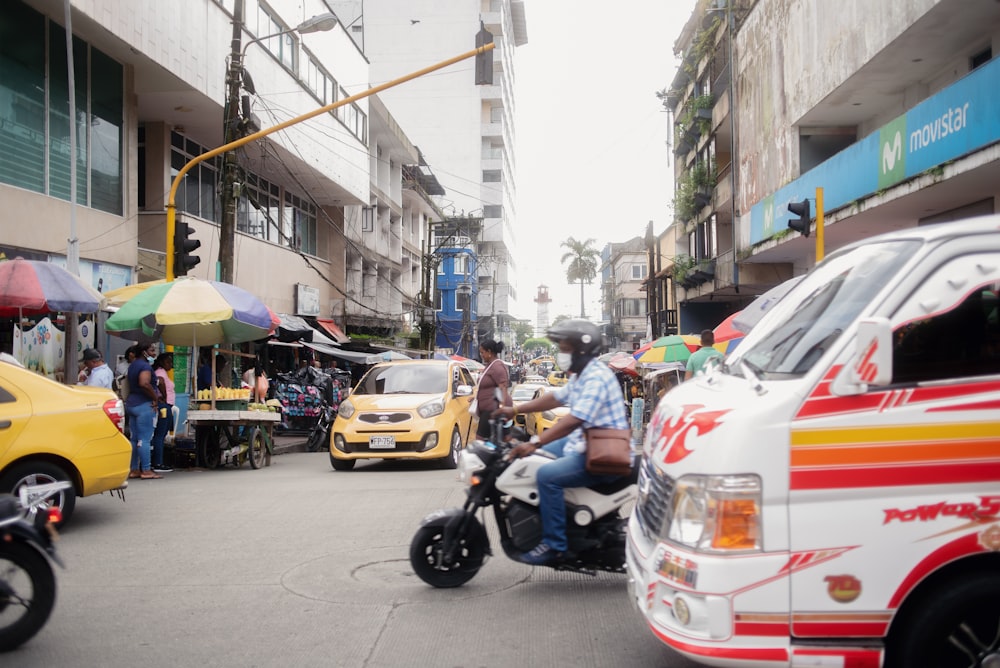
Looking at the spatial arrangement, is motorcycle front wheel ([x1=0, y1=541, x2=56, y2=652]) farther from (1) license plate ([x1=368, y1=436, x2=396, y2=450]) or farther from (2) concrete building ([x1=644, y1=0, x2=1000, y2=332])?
(2) concrete building ([x1=644, y1=0, x2=1000, y2=332])

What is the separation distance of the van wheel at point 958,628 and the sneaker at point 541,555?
2.53 m

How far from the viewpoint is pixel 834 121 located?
20.7 meters

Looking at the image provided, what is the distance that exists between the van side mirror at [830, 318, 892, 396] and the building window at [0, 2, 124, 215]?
14.9m

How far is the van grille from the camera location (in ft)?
12.7

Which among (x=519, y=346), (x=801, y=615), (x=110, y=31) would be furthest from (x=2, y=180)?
(x=519, y=346)

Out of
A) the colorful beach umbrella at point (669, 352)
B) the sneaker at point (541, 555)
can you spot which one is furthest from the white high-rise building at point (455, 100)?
the sneaker at point (541, 555)

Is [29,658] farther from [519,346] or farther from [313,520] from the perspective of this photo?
[519,346]

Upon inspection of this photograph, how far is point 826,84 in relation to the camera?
1853 cm

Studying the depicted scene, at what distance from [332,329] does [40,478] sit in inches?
980

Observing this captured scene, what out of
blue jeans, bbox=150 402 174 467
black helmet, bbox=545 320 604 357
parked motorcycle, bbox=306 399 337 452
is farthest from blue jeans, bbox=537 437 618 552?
parked motorcycle, bbox=306 399 337 452

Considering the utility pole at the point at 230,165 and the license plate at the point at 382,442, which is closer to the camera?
the license plate at the point at 382,442

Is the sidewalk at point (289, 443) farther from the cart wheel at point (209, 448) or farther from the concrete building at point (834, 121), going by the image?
the concrete building at point (834, 121)

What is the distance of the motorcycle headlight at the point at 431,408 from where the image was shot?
1334 cm

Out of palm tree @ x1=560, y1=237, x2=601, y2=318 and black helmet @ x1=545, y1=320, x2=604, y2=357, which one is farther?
palm tree @ x1=560, y1=237, x2=601, y2=318
